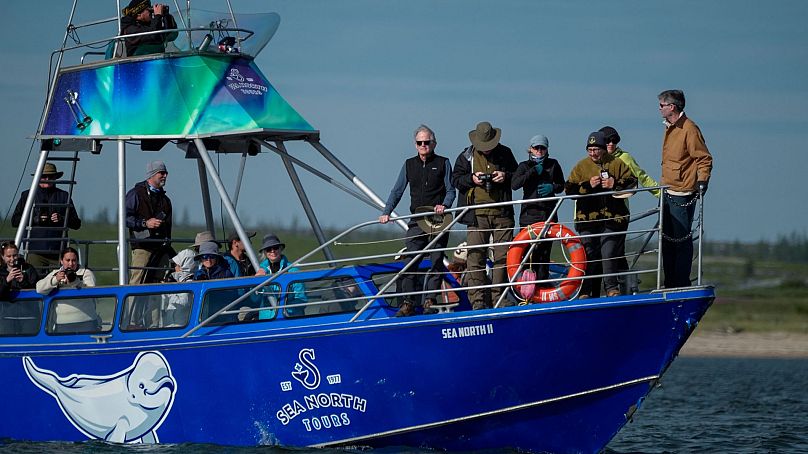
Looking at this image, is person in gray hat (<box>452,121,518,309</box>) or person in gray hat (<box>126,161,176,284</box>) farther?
person in gray hat (<box>126,161,176,284</box>)

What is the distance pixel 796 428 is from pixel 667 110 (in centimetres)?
969

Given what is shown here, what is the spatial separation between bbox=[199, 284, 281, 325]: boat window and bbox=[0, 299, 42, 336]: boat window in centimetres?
258

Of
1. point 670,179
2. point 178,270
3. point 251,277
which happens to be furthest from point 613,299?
point 178,270

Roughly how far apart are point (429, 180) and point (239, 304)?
2.79 m

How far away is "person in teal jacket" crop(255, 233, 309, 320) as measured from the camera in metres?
15.9

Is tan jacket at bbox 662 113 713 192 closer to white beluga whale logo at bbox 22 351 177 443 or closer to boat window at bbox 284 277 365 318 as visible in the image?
boat window at bbox 284 277 365 318

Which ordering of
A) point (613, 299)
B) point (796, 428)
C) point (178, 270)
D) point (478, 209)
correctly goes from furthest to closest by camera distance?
1. point (796, 428)
2. point (178, 270)
3. point (478, 209)
4. point (613, 299)

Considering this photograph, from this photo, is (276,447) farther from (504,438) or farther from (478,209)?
(478,209)

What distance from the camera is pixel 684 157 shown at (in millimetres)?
15070

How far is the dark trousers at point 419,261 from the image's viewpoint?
15797mm

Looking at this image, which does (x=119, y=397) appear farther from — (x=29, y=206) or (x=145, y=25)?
(x=145, y=25)

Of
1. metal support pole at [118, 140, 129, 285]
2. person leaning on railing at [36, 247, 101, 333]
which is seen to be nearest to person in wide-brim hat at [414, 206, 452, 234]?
metal support pole at [118, 140, 129, 285]

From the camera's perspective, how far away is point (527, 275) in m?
15.3

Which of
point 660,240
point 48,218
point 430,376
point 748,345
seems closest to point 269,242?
point 430,376
